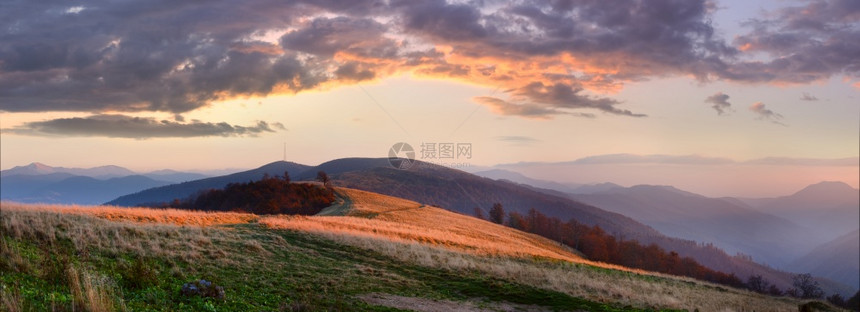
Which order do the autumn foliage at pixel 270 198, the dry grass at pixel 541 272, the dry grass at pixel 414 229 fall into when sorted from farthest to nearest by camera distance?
the autumn foliage at pixel 270 198, the dry grass at pixel 414 229, the dry grass at pixel 541 272

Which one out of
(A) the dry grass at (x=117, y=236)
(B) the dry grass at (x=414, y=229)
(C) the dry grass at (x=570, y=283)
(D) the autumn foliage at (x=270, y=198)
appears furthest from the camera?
(D) the autumn foliage at (x=270, y=198)

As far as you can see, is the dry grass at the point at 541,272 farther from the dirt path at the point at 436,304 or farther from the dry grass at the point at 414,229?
the dirt path at the point at 436,304

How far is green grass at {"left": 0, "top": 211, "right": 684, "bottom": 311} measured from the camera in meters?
12.0

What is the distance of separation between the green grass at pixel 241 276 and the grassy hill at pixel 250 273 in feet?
0.16

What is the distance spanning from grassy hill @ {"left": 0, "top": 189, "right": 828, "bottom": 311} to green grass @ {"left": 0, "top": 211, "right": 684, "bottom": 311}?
0.05m

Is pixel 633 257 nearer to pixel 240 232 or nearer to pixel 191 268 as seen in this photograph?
pixel 240 232

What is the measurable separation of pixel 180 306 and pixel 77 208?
80.5 feet

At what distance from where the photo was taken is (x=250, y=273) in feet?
61.3

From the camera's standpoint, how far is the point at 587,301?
20.4m

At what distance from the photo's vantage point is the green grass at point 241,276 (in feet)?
39.4

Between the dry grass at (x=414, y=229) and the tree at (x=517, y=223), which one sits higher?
the dry grass at (x=414, y=229)

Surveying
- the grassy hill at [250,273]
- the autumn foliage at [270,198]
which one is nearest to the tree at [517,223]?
the autumn foliage at [270,198]

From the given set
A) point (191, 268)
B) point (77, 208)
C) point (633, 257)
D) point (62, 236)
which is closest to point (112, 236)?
point (62, 236)

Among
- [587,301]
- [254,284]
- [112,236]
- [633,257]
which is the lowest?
[633,257]
